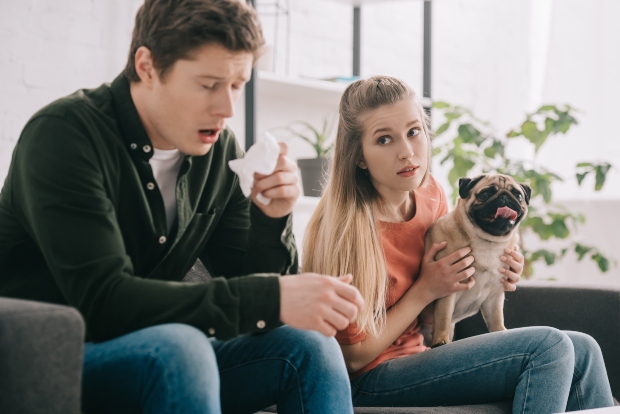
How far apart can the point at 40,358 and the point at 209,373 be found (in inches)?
8.0

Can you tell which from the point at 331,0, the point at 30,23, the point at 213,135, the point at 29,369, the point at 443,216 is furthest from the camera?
the point at 331,0

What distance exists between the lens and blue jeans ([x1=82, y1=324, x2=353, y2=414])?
951 millimetres

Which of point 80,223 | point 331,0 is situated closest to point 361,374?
point 80,223

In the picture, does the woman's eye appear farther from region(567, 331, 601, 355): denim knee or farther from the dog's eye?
region(567, 331, 601, 355): denim knee

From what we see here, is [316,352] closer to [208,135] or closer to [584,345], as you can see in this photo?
[208,135]

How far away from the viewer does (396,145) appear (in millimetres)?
1612

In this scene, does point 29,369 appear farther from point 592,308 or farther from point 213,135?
point 592,308

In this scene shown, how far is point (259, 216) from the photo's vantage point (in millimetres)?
1268

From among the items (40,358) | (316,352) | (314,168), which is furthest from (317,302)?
(314,168)

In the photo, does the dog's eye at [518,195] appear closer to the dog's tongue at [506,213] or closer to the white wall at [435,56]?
the dog's tongue at [506,213]

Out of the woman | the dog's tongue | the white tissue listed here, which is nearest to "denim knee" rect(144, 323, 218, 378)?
the white tissue

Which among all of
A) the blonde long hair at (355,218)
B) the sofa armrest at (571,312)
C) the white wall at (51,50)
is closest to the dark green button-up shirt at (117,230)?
the blonde long hair at (355,218)

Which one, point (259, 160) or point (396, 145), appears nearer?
point (259, 160)

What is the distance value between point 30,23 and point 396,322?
1479 mm
